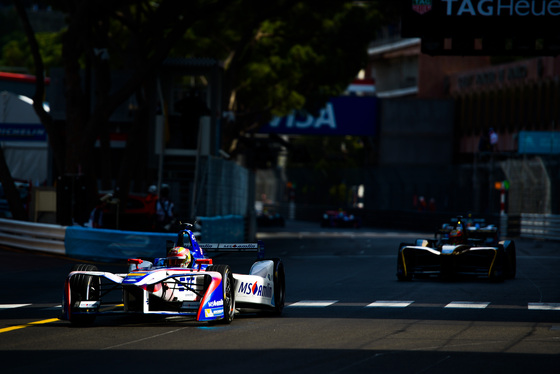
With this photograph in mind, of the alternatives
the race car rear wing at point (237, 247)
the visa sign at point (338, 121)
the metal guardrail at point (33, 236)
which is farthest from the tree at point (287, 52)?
the race car rear wing at point (237, 247)

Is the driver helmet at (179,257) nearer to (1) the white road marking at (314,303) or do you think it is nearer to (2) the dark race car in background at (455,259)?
(1) the white road marking at (314,303)

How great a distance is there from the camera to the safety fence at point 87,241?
24.7 metres

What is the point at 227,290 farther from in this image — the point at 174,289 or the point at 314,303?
the point at 314,303

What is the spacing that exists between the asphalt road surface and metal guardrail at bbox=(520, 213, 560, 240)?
811 inches

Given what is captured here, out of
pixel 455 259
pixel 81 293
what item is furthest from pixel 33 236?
pixel 81 293

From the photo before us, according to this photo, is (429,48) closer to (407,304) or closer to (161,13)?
(407,304)

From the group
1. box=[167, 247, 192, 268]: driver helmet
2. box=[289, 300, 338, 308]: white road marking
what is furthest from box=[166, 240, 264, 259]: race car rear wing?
box=[289, 300, 338, 308]: white road marking

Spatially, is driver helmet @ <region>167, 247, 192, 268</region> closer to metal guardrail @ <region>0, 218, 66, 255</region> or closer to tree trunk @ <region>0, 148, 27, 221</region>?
metal guardrail @ <region>0, 218, 66, 255</region>

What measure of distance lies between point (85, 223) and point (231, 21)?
2015 centimetres

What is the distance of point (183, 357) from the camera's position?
383 inches

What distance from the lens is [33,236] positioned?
1050 inches

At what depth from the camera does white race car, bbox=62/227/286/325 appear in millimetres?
12008

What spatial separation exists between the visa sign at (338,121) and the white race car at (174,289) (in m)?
52.2

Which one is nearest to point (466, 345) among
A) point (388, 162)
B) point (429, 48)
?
point (429, 48)
